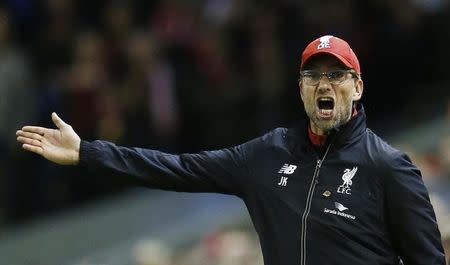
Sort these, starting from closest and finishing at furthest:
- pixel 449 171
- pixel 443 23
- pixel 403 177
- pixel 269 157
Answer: pixel 403 177, pixel 269 157, pixel 449 171, pixel 443 23

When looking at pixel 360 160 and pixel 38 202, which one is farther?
pixel 38 202

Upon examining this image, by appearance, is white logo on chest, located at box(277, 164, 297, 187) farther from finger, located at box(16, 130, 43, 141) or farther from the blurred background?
the blurred background

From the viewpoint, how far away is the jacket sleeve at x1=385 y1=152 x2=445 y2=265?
5.07 m

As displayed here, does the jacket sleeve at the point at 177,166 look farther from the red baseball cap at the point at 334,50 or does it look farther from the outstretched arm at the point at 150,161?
the red baseball cap at the point at 334,50

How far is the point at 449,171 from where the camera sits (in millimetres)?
9320

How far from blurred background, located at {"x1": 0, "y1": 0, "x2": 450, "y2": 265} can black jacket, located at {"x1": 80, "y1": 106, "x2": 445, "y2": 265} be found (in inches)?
183

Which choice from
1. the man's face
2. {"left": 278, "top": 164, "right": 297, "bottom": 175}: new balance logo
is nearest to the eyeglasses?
the man's face

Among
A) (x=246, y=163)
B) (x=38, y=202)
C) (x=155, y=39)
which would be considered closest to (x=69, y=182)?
(x=38, y=202)

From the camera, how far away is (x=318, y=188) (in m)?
5.23

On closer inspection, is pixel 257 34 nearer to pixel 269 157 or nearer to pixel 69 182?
pixel 69 182

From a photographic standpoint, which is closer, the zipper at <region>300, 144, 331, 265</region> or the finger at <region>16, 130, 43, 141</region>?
the zipper at <region>300, 144, 331, 265</region>

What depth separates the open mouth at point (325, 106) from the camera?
17.2 feet

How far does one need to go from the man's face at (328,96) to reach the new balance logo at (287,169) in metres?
0.18

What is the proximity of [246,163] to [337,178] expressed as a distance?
1.48ft
